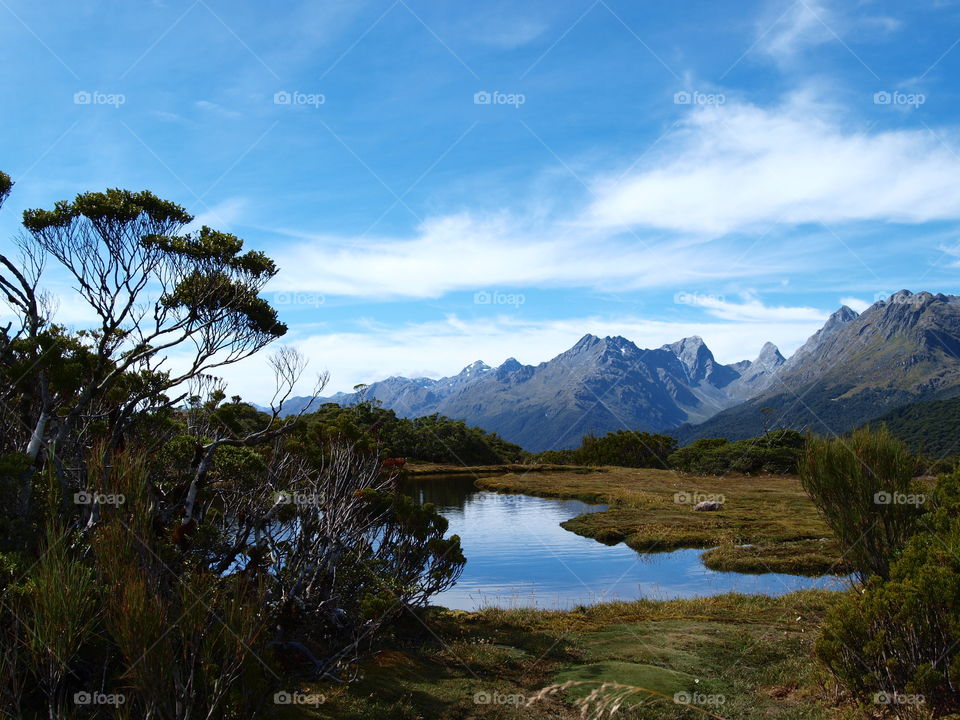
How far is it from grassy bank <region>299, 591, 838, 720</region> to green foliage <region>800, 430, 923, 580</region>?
3.38 metres

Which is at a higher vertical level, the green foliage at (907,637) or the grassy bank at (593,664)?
the green foliage at (907,637)

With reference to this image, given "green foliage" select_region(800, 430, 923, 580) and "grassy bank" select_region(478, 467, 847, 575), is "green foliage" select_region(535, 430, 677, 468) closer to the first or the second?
"grassy bank" select_region(478, 467, 847, 575)

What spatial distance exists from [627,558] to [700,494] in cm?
3070

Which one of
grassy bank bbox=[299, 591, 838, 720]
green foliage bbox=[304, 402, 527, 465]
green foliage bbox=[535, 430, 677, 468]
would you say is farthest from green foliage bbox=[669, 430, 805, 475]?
grassy bank bbox=[299, 591, 838, 720]

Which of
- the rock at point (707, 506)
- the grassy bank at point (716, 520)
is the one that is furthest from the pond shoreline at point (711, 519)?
the rock at point (707, 506)

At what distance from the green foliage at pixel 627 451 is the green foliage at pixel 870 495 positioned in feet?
344

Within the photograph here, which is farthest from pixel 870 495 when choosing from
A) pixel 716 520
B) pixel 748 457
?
pixel 748 457

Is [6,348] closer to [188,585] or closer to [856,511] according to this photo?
[188,585]

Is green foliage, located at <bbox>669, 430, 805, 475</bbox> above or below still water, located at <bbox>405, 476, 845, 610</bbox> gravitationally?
above

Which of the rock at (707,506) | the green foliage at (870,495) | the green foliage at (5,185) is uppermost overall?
the green foliage at (5,185)

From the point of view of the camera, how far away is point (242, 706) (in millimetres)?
9898

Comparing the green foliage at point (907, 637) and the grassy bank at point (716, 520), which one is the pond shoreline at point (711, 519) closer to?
the grassy bank at point (716, 520)

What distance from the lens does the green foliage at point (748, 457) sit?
98.1 m

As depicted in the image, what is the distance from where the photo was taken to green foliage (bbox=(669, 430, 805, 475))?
98.1 metres
